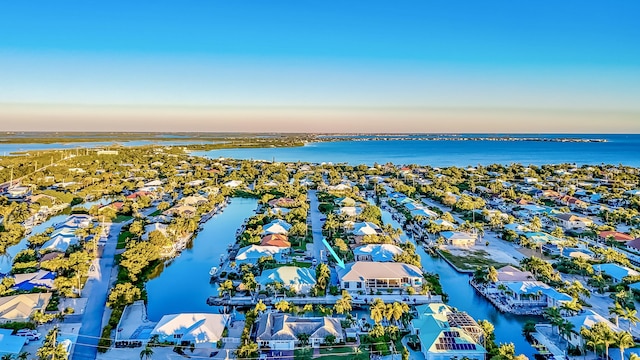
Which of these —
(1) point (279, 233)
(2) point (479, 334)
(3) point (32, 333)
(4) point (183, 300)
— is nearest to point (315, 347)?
(2) point (479, 334)

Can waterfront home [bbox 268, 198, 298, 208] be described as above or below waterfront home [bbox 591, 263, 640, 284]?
above

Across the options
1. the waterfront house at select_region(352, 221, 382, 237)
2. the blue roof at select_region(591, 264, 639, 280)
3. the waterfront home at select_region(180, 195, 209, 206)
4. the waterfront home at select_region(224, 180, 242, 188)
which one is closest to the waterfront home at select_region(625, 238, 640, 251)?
the blue roof at select_region(591, 264, 639, 280)

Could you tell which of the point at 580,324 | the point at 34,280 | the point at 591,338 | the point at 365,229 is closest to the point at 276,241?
the point at 365,229

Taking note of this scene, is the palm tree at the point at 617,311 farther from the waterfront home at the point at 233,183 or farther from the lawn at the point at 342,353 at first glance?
the waterfront home at the point at 233,183

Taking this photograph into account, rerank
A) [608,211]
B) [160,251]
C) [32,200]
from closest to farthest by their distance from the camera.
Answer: [160,251]
[608,211]
[32,200]

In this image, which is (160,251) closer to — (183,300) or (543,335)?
(183,300)

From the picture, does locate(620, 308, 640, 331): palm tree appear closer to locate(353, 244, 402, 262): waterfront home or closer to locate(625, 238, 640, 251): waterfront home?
locate(353, 244, 402, 262): waterfront home
